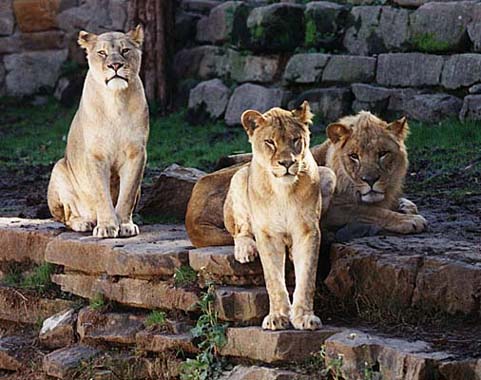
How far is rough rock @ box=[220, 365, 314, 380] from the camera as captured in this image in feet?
23.0

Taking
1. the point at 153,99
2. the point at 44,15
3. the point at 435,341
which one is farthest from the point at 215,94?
the point at 435,341

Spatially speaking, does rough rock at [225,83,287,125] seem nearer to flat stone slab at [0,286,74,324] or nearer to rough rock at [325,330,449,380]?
flat stone slab at [0,286,74,324]

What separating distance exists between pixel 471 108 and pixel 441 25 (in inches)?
42.6

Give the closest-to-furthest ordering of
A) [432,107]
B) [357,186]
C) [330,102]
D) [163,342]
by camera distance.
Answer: [163,342]
[357,186]
[432,107]
[330,102]

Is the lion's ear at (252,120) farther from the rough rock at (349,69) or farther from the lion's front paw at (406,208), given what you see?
the rough rock at (349,69)

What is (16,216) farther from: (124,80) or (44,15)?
(44,15)

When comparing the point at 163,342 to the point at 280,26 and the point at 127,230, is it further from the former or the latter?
the point at 280,26

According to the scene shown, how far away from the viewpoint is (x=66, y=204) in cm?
938

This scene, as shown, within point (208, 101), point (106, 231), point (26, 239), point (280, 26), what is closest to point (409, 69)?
point (280, 26)

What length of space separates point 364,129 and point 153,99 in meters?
8.31

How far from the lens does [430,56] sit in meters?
13.2

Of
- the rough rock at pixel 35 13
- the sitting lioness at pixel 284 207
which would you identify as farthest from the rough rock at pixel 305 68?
the sitting lioness at pixel 284 207

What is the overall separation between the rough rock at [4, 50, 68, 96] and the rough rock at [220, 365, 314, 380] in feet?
35.4

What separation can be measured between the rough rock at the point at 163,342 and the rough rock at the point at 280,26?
729 cm
